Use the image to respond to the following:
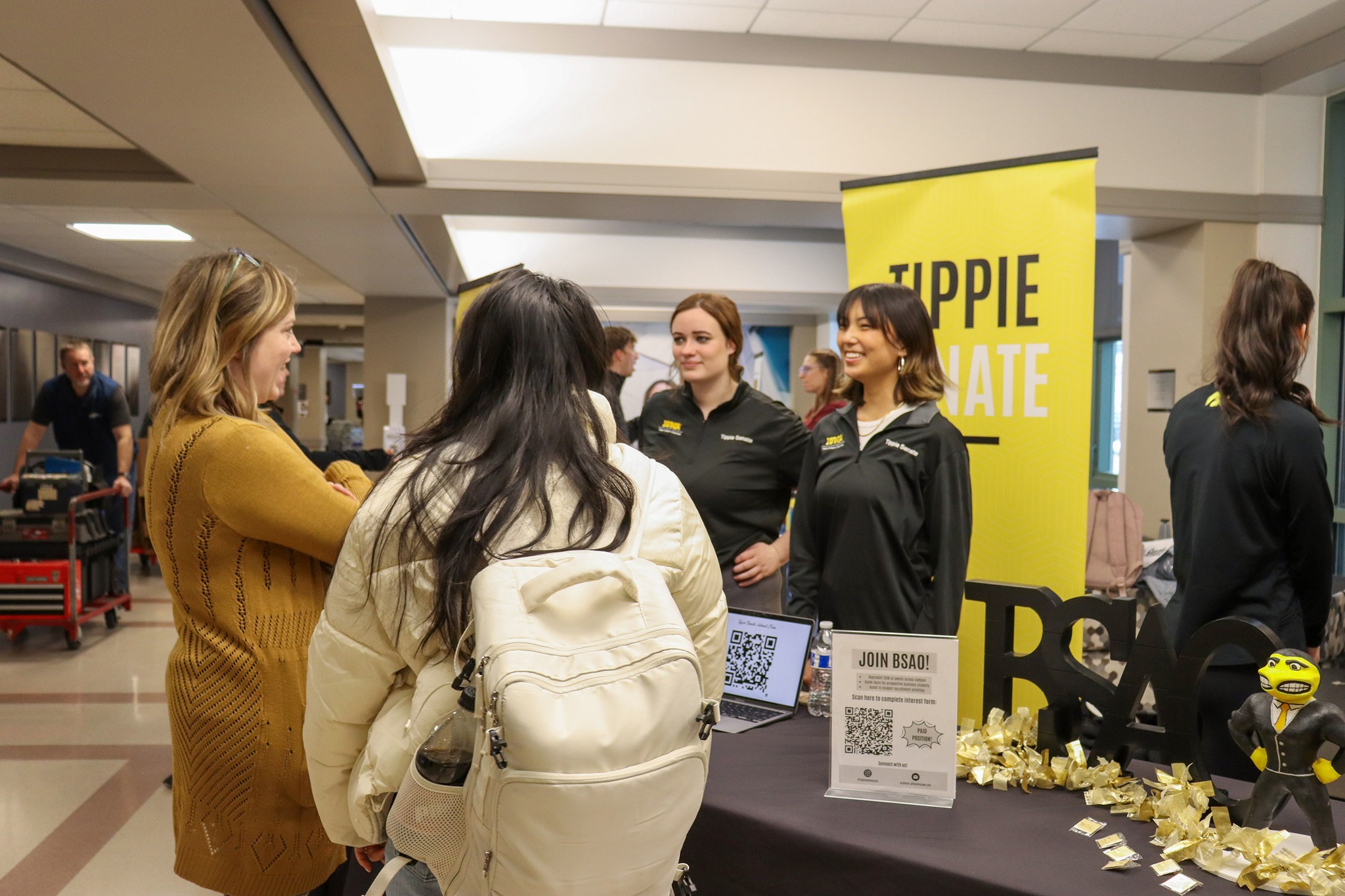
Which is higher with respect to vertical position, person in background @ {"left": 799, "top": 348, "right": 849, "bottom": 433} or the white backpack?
person in background @ {"left": 799, "top": 348, "right": 849, "bottom": 433}

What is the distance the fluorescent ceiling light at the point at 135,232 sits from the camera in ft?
23.5

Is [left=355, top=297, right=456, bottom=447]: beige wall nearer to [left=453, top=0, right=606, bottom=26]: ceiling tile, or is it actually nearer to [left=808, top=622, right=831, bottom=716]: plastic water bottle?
[left=453, top=0, right=606, bottom=26]: ceiling tile

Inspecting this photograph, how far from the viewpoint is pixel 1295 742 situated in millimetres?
1249

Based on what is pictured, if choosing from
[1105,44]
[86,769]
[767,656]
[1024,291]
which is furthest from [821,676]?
[1105,44]

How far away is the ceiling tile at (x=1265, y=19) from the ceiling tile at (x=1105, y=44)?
198 millimetres

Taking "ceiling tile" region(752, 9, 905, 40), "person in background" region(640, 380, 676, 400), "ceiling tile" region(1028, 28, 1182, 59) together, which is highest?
"ceiling tile" region(752, 9, 905, 40)

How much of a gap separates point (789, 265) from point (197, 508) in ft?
24.5

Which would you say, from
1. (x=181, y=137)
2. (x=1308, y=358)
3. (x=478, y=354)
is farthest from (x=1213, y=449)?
(x=181, y=137)

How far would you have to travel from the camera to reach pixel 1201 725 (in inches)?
82.4

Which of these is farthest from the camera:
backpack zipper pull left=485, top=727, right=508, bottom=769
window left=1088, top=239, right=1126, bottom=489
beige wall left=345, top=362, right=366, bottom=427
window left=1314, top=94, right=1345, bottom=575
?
beige wall left=345, top=362, right=366, bottom=427

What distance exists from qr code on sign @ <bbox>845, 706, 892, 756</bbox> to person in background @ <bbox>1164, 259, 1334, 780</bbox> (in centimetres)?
101

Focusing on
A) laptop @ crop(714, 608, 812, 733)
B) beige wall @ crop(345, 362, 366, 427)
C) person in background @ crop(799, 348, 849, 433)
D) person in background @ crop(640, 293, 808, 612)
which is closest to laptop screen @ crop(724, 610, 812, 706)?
laptop @ crop(714, 608, 812, 733)

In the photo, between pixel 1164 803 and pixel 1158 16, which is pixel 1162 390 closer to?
pixel 1158 16

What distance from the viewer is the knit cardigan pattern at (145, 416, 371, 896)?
1.50 metres
